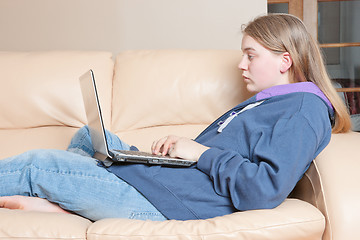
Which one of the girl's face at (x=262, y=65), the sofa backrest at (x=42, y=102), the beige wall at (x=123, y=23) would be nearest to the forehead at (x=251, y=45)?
the girl's face at (x=262, y=65)

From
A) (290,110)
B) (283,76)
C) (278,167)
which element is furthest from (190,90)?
(278,167)

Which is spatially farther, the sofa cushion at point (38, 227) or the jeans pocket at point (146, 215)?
the jeans pocket at point (146, 215)

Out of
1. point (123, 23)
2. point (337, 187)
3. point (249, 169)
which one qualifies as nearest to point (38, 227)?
point (249, 169)

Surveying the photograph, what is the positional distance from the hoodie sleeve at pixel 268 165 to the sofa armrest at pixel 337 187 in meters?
0.07

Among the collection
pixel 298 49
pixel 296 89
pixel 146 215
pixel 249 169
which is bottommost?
pixel 146 215

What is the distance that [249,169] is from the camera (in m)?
1.12

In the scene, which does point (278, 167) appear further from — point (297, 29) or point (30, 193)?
point (30, 193)

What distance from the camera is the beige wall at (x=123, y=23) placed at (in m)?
2.35

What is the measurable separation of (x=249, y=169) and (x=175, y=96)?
0.74 metres

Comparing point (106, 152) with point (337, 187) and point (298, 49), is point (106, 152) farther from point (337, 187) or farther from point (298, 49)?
point (298, 49)

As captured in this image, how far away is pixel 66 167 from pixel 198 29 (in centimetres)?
137

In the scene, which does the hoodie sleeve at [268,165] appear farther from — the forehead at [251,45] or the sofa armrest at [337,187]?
the forehead at [251,45]

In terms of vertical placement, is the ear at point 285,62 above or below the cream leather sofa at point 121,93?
above

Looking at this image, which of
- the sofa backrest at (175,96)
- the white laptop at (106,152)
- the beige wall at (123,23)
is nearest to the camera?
the white laptop at (106,152)
